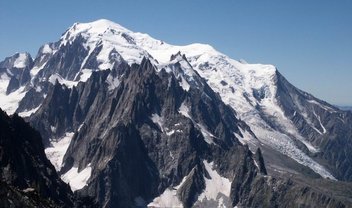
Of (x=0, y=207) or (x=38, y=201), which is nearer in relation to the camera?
(x=0, y=207)

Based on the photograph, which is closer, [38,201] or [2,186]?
[2,186]

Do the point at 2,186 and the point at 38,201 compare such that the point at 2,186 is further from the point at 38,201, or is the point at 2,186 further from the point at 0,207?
the point at 38,201

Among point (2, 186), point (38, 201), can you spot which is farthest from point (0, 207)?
point (38, 201)

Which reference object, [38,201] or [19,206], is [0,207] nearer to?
[19,206]

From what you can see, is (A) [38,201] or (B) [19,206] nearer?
(B) [19,206]
